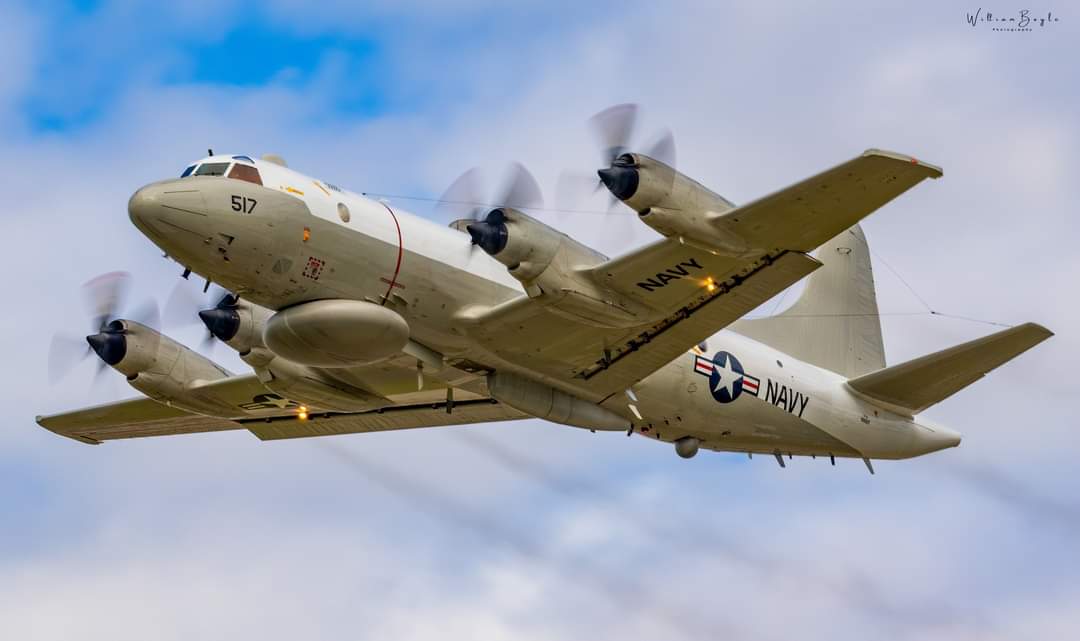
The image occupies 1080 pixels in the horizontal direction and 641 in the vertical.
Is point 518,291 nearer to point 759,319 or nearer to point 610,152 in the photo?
point 610,152

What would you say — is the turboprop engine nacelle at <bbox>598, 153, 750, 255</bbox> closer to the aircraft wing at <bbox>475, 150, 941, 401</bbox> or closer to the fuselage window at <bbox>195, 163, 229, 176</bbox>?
the aircraft wing at <bbox>475, 150, 941, 401</bbox>

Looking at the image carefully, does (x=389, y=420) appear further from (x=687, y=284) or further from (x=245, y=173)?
(x=687, y=284)

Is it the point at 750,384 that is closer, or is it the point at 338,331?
the point at 338,331

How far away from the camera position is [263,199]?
24984 millimetres

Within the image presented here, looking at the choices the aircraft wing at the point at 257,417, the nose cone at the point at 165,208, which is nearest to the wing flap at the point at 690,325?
the aircraft wing at the point at 257,417

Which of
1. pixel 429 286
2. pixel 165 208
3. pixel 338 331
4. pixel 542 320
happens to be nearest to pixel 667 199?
pixel 542 320

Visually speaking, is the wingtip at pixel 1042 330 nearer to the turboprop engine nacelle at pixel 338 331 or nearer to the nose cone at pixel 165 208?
the turboprop engine nacelle at pixel 338 331

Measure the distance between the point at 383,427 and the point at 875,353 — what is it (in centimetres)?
1036

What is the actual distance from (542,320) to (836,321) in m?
8.88

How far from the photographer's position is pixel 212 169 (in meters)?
25.3

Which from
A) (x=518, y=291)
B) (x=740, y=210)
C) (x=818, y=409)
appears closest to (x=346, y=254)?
(x=518, y=291)

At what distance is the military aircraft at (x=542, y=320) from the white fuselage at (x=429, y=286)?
35mm

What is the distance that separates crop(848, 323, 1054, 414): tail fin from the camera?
26719 mm

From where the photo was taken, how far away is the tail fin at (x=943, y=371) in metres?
26.7
